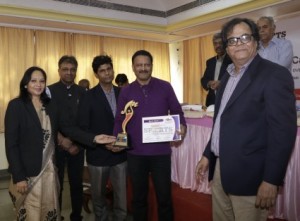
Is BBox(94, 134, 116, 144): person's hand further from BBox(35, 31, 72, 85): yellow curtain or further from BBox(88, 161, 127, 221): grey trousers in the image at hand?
BBox(35, 31, 72, 85): yellow curtain

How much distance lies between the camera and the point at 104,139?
2480 millimetres

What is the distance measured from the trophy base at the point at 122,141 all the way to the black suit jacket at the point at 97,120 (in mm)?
Result: 274

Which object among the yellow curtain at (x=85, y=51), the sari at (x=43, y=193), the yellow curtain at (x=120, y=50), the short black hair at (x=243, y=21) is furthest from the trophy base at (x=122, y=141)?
the yellow curtain at (x=120, y=50)

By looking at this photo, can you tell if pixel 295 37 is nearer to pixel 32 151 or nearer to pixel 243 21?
pixel 243 21

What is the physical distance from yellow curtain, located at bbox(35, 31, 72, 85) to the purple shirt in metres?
3.95

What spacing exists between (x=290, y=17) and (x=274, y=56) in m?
2.69

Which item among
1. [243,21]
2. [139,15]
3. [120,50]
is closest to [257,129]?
[243,21]

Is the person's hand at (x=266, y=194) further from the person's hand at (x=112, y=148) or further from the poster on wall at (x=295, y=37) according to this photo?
the poster on wall at (x=295, y=37)

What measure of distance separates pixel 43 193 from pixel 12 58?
406 cm

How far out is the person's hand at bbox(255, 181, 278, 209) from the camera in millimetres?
1466

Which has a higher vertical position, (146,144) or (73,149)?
(146,144)

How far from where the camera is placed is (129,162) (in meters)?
2.51

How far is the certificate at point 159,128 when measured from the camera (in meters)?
2.40

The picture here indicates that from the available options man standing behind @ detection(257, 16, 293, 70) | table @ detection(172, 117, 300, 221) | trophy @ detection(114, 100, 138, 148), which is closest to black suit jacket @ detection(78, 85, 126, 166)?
trophy @ detection(114, 100, 138, 148)
